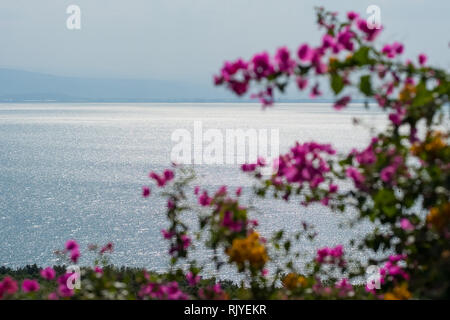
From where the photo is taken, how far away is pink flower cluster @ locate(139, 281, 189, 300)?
4.33m

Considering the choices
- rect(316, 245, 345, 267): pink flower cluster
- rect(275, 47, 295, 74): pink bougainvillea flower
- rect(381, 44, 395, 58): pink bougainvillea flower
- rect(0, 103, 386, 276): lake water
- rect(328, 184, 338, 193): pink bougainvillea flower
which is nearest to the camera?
rect(275, 47, 295, 74): pink bougainvillea flower

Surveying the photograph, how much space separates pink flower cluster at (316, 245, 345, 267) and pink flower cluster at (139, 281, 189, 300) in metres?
1.37

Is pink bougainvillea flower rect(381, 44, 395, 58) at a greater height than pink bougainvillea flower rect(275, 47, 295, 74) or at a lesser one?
greater

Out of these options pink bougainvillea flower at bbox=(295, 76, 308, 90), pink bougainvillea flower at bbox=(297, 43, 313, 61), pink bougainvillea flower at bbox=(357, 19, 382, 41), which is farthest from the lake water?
pink bougainvillea flower at bbox=(297, 43, 313, 61)

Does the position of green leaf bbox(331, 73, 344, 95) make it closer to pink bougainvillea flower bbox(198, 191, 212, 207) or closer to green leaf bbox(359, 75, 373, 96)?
green leaf bbox(359, 75, 373, 96)

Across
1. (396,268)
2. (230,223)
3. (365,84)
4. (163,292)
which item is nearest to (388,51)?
(365,84)

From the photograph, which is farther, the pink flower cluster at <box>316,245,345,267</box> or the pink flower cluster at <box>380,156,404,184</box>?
the pink flower cluster at <box>316,245,345,267</box>

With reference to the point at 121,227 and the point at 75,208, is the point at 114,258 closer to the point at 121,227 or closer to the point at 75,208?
the point at 121,227

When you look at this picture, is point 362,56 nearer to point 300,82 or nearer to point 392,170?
point 300,82

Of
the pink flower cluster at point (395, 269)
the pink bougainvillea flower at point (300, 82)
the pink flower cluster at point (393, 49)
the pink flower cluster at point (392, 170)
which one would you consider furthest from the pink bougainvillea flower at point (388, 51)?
the pink flower cluster at point (395, 269)

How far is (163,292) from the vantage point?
173 inches

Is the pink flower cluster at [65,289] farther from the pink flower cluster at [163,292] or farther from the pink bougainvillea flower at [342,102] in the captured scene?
the pink bougainvillea flower at [342,102]

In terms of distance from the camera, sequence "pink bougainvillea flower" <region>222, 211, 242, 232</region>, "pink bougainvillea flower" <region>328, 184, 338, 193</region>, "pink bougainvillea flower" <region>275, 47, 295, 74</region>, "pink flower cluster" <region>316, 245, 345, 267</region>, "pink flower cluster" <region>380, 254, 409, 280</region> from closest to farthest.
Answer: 1. "pink bougainvillea flower" <region>275, 47, 295, 74</region>
2. "pink bougainvillea flower" <region>222, 211, 242, 232</region>
3. "pink flower cluster" <region>380, 254, 409, 280</region>
4. "pink bougainvillea flower" <region>328, 184, 338, 193</region>
5. "pink flower cluster" <region>316, 245, 345, 267</region>

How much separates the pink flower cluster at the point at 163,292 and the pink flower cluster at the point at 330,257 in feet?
4.49
